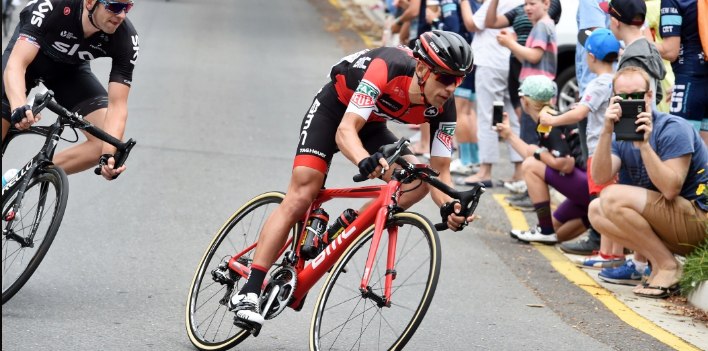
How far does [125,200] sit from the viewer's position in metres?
7.88

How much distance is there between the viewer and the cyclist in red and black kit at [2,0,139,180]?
5113mm

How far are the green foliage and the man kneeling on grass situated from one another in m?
0.06

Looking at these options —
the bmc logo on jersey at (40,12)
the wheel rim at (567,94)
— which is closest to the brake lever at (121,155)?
the bmc logo on jersey at (40,12)

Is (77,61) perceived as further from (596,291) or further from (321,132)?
(596,291)

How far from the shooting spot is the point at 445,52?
405 centimetres

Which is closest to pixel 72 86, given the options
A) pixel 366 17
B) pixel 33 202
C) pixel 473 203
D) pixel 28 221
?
pixel 33 202

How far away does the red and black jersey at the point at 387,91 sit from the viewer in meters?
4.31

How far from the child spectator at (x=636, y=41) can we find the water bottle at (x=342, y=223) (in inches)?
104

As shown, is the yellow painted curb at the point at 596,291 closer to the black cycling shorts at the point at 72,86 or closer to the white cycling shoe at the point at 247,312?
the white cycling shoe at the point at 247,312

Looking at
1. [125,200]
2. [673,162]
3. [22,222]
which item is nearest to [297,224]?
[22,222]

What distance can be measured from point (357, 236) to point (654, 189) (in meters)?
2.87

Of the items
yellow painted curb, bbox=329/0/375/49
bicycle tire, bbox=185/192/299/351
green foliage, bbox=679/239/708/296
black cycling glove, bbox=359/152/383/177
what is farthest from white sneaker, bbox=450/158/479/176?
yellow painted curb, bbox=329/0/375/49

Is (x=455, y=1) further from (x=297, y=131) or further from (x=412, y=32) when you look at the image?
(x=297, y=131)

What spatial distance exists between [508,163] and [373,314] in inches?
251
